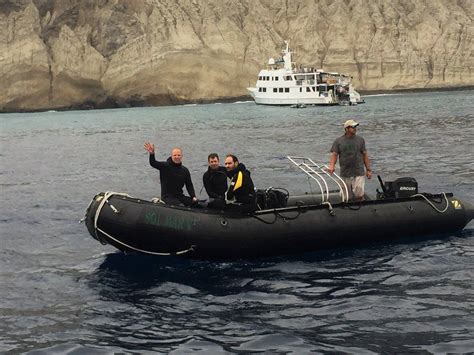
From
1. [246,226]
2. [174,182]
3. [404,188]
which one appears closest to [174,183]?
[174,182]

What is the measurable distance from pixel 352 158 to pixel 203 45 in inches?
4301

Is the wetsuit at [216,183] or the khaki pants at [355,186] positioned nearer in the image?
the wetsuit at [216,183]

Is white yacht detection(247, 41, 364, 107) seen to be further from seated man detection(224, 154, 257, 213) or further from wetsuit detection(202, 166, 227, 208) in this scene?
seated man detection(224, 154, 257, 213)

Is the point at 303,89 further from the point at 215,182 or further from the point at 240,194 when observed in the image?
the point at 240,194

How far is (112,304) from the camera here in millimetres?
11039

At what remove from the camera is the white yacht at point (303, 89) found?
84938 mm

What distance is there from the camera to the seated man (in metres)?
13.1

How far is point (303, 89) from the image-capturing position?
86375 mm

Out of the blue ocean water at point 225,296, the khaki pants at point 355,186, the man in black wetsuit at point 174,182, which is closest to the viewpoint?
the blue ocean water at point 225,296

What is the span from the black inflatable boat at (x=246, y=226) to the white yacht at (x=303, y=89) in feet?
232

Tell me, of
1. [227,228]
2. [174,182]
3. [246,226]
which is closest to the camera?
[227,228]

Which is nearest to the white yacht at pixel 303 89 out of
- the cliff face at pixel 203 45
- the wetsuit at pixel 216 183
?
the cliff face at pixel 203 45

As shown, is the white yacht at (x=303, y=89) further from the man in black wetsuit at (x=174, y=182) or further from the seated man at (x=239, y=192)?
the seated man at (x=239, y=192)

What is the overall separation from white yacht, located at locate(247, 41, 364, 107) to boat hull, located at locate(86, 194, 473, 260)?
233 ft
